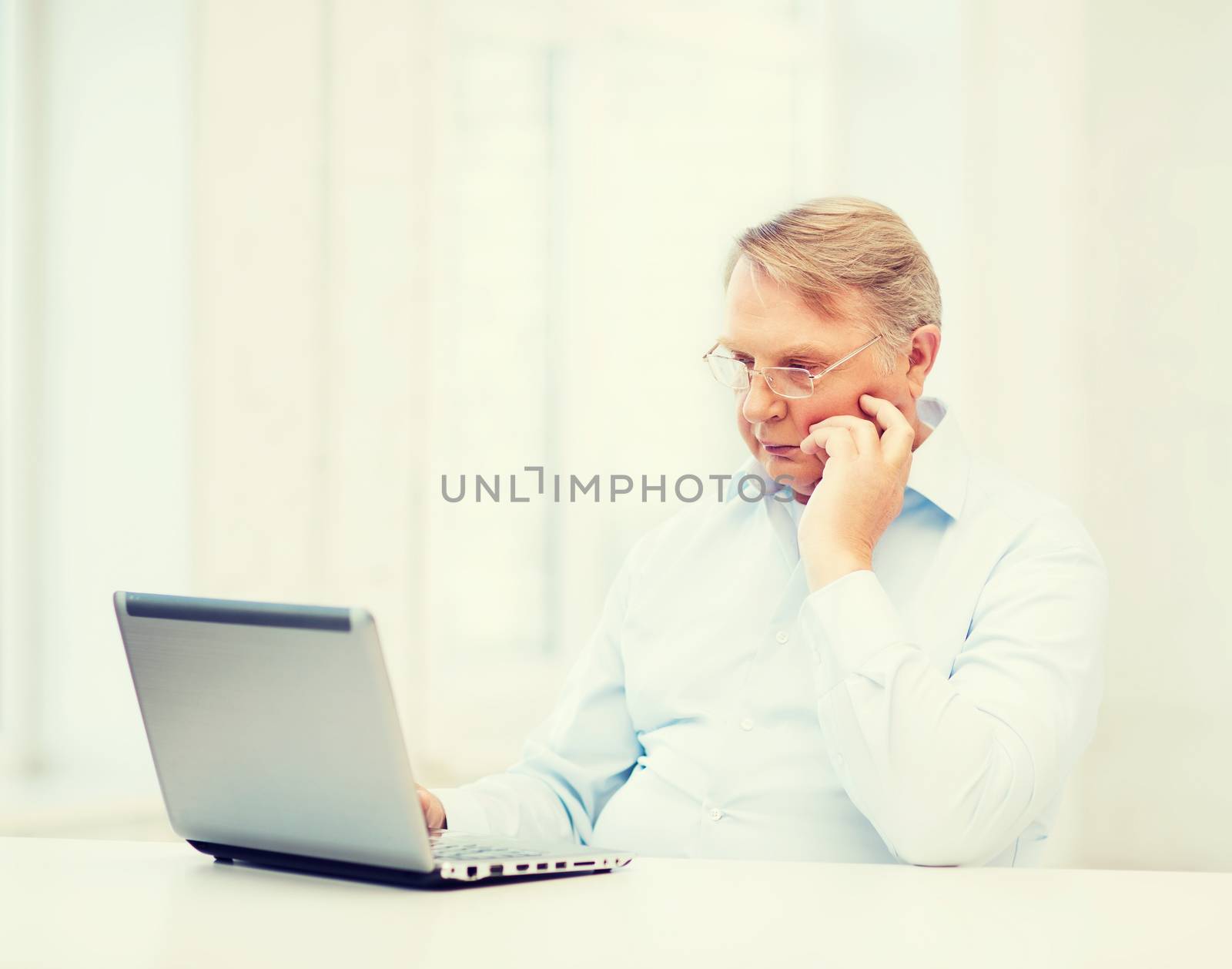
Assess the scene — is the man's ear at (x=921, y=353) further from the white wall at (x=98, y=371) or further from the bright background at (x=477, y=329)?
the white wall at (x=98, y=371)

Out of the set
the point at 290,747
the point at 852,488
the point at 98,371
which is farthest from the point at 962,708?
the point at 98,371

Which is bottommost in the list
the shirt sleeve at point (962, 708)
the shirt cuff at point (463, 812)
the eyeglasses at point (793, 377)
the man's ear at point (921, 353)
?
the shirt cuff at point (463, 812)

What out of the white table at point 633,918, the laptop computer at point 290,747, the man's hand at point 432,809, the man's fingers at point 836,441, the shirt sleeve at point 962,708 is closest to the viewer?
the white table at point 633,918

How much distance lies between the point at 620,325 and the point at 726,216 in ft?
1.13

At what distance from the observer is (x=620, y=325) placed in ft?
8.86

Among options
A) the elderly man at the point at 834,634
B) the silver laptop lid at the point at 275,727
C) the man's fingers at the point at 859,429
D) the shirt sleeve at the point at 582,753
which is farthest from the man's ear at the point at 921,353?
the silver laptop lid at the point at 275,727

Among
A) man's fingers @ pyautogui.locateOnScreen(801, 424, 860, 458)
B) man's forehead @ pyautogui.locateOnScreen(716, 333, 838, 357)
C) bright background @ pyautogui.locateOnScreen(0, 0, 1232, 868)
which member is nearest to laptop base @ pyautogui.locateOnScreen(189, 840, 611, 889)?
man's fingers @ pyautogui.locateOnScreen(801, 424, 860, 458)

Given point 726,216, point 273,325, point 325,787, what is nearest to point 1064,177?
point 726,216

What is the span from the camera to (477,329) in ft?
8.77

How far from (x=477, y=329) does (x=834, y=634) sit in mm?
1643

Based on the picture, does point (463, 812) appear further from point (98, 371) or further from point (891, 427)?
point (98, 371)

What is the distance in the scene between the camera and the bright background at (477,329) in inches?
94.7

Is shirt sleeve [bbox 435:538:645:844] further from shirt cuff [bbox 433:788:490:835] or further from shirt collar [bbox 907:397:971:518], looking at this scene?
shirt collar [bbox 907:397:971:518]

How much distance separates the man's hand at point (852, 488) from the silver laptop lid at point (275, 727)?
1.83 ft
